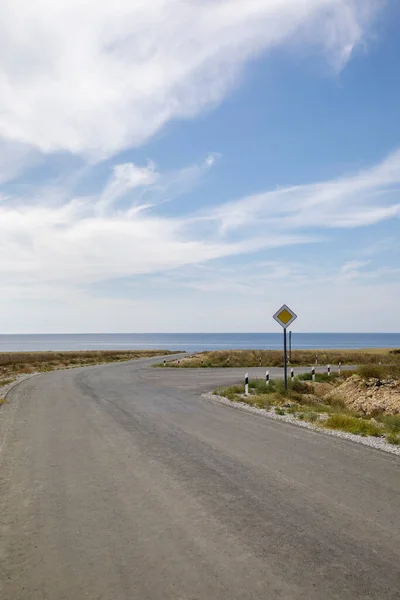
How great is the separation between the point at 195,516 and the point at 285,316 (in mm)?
15296

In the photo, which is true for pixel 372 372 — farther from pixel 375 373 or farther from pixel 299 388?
pixel 299 388

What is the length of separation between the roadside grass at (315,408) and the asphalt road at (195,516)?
1.31 metres

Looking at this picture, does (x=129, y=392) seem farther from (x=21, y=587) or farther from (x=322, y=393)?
(x=21, y=587)

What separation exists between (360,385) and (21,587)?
1804 cm

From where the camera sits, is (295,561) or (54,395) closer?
(295,561)

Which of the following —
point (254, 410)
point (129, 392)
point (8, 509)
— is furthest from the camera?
point (129, 392)

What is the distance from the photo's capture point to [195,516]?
6.34 meters

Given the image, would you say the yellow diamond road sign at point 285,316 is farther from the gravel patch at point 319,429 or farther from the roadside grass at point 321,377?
the roadside grass at point 321,377

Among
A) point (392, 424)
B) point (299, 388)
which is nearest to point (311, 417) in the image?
point (392, 424)

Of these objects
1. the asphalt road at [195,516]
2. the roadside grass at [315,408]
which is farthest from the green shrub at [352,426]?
the asphalt road at [195,516]

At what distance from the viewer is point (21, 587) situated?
181 inches

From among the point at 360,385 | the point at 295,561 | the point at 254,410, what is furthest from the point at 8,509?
the point at 360,385

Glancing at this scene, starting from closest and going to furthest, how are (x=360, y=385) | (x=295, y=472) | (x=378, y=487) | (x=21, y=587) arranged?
1. (x=21, y=587)
2. (x=378, y=487)
3. (x=295, y=472)
4. (x=360, y=385)

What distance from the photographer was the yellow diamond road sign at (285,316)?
20.9 metres
